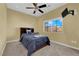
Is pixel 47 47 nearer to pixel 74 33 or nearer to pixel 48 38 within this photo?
pixel 48 38

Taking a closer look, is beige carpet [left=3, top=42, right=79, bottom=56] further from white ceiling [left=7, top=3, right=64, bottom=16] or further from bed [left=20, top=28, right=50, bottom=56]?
white ceiling [left=7, top=3, right=64, bottom=16]

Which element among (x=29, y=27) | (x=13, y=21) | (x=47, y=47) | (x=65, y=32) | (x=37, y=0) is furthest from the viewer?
(x=65, y=32)

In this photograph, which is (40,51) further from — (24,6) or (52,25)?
(24,6)

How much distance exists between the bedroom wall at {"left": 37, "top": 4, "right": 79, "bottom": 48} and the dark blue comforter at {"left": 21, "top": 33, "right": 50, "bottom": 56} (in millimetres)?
270

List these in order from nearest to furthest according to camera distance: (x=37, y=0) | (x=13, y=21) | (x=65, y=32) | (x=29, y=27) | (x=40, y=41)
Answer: (x=37, y=0), (x=13, y=21), (x=29, y=27), (x=40, y=41), (x=65, y=32)

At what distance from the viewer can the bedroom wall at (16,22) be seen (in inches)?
105

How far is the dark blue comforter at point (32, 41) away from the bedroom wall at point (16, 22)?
Answer: 1.09 ft

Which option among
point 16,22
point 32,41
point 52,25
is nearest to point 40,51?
point 32,41

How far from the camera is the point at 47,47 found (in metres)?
3.43

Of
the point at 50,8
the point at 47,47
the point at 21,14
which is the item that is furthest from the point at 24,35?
the point at 50,8

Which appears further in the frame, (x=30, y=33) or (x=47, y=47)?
(x=47, y=47)

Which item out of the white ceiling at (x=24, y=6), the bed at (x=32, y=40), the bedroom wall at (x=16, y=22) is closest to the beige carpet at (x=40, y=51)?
the bed at (x=32, y=40)

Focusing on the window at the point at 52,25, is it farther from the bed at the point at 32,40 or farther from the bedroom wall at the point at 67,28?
the bed at the point at 32,40

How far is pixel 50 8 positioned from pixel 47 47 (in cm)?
168
